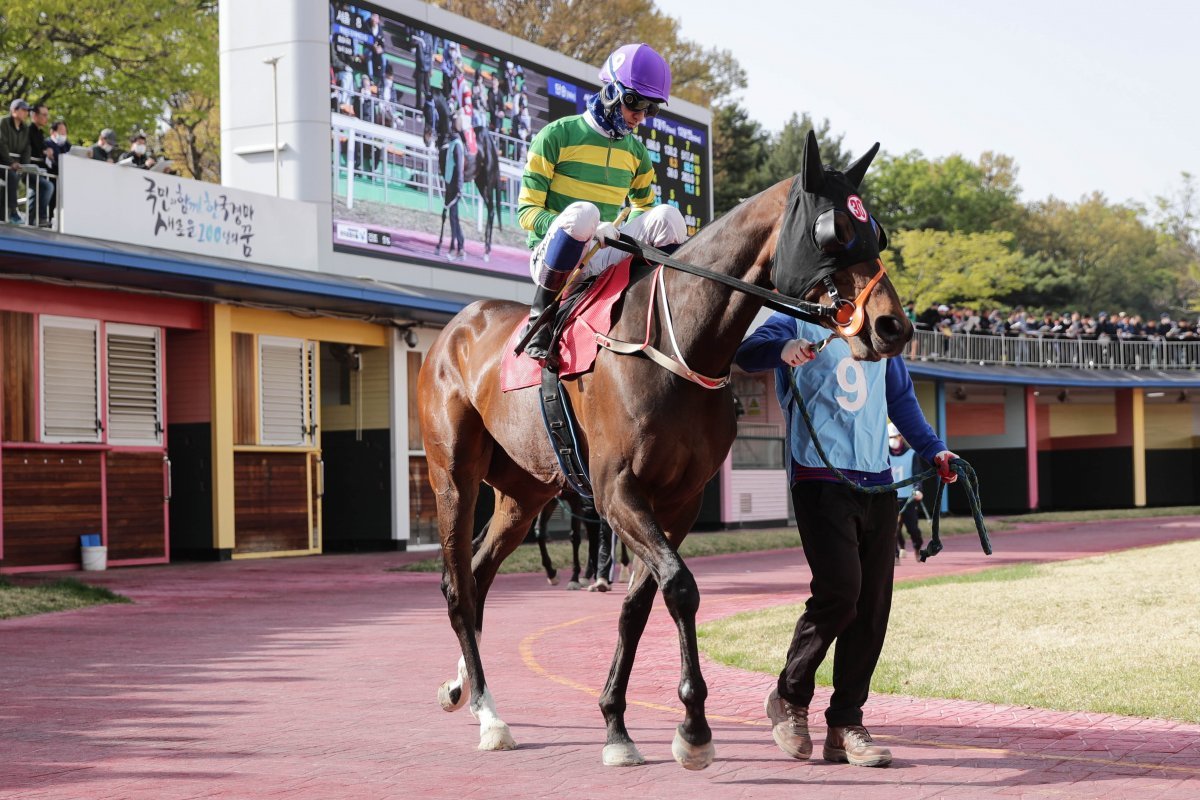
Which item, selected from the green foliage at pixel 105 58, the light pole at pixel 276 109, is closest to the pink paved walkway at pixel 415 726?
the light pole at pixel 276 109

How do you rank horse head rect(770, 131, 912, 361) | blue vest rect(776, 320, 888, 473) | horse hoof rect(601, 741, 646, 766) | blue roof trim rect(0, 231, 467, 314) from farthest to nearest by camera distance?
blue roof trim rect(0, 231, 467, 314) < blue vest rect(776, 320, 888, 473) < horse hoof rect(601, 741, 646, 766) < horse head rect(770, 131, 912, 361)

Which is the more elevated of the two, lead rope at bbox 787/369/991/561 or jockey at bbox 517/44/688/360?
jockey at bbox 517/44/688/360

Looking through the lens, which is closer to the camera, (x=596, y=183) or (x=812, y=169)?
(x=812, y=169)

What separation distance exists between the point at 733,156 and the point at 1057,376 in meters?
14.6

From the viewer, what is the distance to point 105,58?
32.7 m

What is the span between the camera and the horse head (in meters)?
4.68

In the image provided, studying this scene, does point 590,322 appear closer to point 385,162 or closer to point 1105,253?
point 385,162

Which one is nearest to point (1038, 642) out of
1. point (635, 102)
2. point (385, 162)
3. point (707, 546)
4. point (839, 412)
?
point (839, 412)

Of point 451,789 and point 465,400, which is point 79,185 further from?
point 451,789

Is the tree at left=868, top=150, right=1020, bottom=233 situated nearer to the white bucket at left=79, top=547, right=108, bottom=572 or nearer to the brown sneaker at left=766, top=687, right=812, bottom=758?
the white bucket at left=79, top=547, right=108, bottom=572

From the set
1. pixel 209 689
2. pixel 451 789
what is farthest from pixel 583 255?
pixel 209 689

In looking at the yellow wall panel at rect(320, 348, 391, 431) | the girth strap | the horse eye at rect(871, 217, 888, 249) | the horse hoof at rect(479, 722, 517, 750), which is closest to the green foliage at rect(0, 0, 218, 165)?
the yellow wall panel at rect(320, 348, 391, 431)

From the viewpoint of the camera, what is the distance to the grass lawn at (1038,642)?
7086mm

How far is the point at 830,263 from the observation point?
4836 mm
